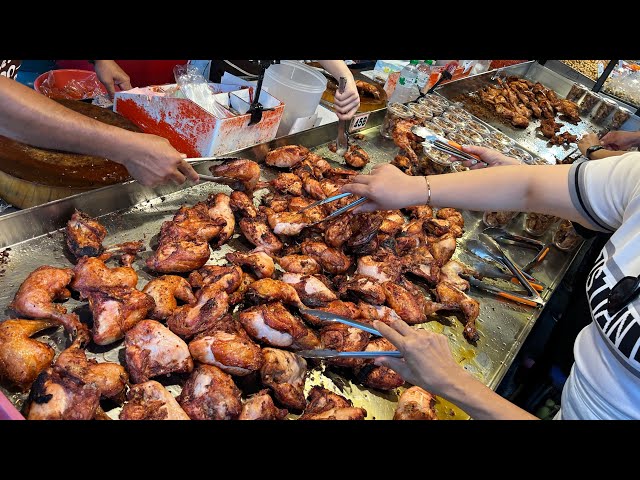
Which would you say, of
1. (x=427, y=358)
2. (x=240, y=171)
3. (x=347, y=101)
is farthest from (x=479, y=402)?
(x=347, y=101)

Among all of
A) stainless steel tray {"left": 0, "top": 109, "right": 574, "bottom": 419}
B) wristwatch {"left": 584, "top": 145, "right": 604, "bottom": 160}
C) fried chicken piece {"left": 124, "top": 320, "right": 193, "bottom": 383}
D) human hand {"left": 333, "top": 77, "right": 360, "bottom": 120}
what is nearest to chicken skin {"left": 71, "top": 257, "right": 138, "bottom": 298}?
stainless steel tray {"left": 0, "top": 109, "right": 574, "bottom": 419}

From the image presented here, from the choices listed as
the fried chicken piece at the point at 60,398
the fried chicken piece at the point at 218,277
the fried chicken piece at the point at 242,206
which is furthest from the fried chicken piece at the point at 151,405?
the fried chicken piece at the point at 242,206

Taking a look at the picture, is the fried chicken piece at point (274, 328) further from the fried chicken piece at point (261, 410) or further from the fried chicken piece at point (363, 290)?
the fried chicken piece at point (363, 290)

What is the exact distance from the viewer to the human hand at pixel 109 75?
3941 millimetres

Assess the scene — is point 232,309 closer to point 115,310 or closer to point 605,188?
point 115,310

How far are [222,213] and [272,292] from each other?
2.52 ft

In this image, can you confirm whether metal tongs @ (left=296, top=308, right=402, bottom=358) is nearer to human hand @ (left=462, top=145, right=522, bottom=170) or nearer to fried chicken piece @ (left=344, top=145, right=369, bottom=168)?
fried chicken piece @ (left=344, top=145, right=369, bottom=168)

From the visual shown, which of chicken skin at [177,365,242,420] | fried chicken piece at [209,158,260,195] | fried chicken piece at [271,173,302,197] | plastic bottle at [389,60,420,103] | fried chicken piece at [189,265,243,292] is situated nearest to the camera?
chicken skin at [177,365,242,420]

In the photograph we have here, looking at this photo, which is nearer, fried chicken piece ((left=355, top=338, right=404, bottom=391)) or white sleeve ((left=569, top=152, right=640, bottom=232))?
white sleeve ((left=569, top=152, right=640, bottom=232))

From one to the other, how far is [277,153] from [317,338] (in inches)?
70.5

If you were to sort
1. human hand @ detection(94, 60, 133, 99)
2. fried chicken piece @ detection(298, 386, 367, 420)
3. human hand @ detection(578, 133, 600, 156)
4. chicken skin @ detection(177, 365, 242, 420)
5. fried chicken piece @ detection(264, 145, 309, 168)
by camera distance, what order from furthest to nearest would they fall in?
human hand @ detection(578, 133, 600, 156) → human hand @ detection(94, 60, 133, 99) → fried chicken piece @ detection(264, 145, 309, 168) → fried chicken piece @ detection(298, 386, 367, 420) → chicken skin @ detection(177, 365, 242, 420)

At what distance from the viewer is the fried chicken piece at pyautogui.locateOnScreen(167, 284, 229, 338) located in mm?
2332

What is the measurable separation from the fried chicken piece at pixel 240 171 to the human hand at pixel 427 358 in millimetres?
1775

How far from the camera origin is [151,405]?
6.40 ft
